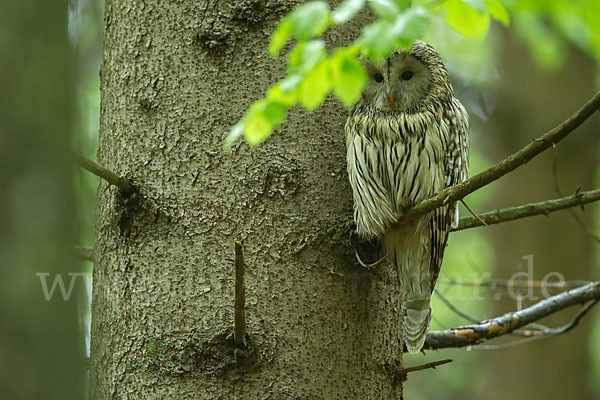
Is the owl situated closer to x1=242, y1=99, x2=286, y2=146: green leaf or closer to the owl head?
the owl head

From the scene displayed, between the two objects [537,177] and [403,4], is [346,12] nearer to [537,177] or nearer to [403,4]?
[403,4]

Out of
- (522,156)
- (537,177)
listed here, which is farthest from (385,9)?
(537,177)

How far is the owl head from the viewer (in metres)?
3.23

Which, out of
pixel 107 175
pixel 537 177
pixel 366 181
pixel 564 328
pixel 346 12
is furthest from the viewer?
pixel 537 177

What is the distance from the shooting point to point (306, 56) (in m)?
1.92

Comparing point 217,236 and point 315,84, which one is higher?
point 315,84

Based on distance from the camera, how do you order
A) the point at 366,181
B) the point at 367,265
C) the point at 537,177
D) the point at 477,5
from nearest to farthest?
the point at 477,5, the point at 367,265, the point at 366,181, the point at 537,177

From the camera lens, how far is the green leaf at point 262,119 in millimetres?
1915

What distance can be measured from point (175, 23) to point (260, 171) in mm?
575

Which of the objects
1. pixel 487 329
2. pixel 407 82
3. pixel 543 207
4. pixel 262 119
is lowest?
pixel 487 329

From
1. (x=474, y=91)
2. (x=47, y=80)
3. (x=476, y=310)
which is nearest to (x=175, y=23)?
(x=47, y=80)

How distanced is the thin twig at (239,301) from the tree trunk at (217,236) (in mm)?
64

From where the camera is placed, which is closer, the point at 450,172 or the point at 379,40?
the point at 379,40

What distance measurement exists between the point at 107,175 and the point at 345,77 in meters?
0.77
